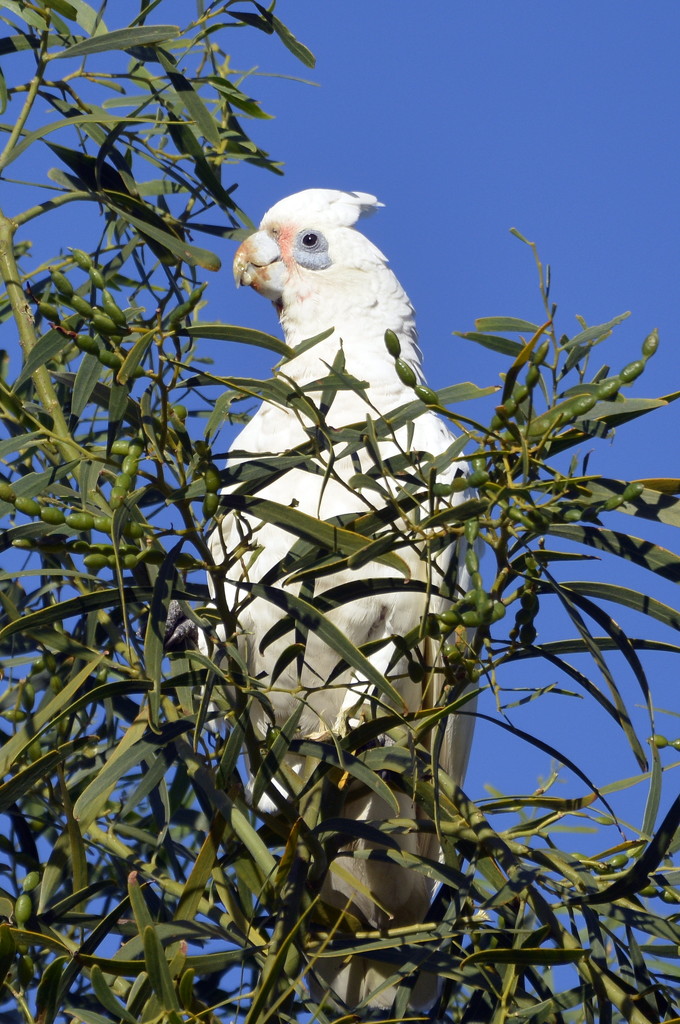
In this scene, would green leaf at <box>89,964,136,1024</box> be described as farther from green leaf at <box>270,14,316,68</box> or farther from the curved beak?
the curved beak

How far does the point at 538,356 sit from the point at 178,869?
1056 mm

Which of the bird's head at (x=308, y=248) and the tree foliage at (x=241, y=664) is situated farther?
the bird's head at (x=308, y=248)

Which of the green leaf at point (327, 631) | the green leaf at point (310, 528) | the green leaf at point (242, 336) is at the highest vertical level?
the green leaf at point (242, 336)

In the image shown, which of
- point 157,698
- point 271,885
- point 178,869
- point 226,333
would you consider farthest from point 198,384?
point 178,869

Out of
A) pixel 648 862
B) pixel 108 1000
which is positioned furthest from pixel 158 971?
pixel 648 862

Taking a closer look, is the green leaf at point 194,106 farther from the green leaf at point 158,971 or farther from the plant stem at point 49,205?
the green leaf at point 158,971

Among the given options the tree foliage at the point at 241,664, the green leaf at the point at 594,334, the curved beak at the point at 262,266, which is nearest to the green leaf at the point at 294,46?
the tree foliage at the point at 241,664

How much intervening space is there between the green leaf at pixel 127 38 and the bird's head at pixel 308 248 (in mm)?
1334

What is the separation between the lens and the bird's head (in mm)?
2691

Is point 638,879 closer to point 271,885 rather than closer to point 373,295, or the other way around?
point 271,885

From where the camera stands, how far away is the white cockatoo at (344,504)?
2.03m

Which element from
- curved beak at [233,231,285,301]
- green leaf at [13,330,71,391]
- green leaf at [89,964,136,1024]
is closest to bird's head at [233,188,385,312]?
curved beak at [233,231,285,301]

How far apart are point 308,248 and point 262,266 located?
127mm

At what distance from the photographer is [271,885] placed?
1.25m
